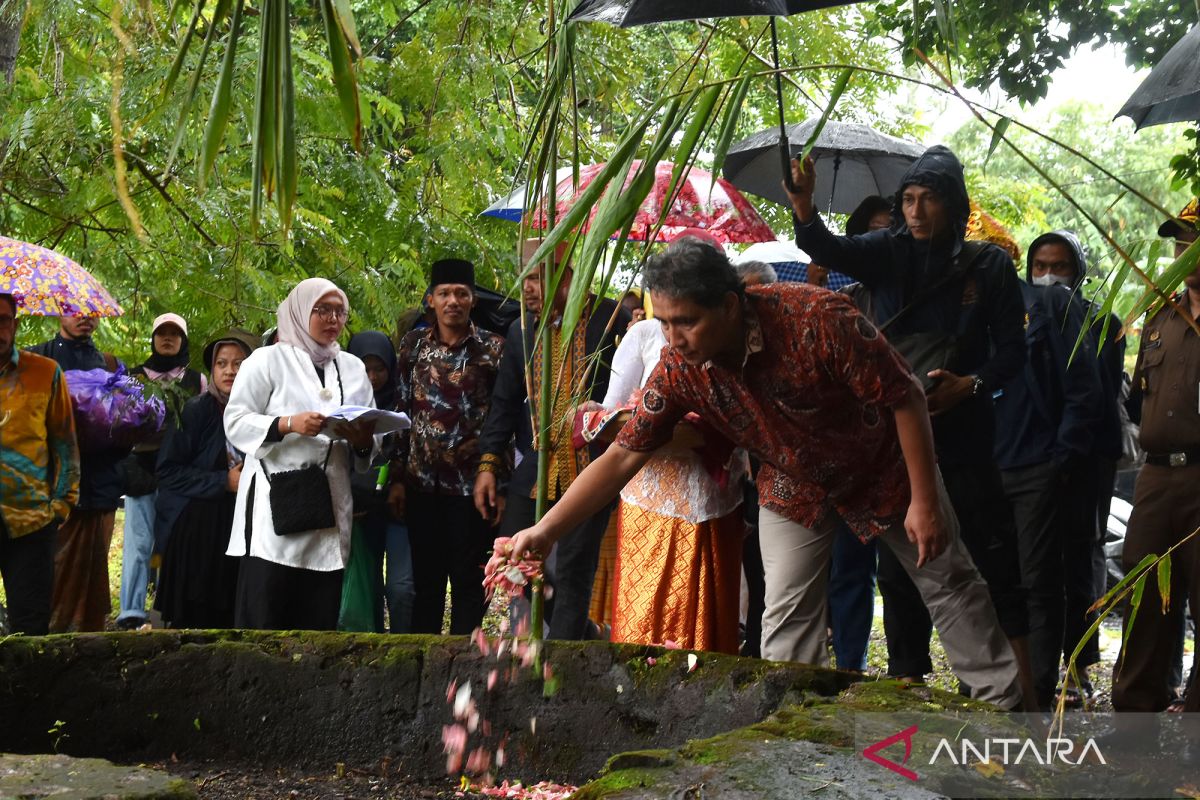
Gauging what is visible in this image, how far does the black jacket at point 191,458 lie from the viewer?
631 cm

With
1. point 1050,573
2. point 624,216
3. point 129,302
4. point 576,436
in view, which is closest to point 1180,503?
point 1050,573

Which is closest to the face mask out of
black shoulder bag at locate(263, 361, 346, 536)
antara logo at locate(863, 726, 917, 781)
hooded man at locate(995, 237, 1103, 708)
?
hooded man at locate(995, 237, 1103, 708)

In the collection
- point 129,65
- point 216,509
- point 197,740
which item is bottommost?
point 197,740

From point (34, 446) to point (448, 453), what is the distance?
5.67 ft

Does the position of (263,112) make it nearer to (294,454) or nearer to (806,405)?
(806,405)

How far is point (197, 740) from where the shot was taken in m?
4.16

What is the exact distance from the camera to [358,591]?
6570 mm

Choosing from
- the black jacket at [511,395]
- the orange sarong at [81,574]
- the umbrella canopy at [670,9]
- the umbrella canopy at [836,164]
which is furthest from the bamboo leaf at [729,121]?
the orange sarong at [81,574]

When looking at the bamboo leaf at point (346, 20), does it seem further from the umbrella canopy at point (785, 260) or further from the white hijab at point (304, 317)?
the umbrella canopy at point (785, 260)

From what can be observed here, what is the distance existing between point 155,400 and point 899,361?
13.5ft

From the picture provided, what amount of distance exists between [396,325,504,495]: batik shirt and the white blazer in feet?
1.47

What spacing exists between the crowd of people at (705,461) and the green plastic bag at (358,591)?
0.02 metres

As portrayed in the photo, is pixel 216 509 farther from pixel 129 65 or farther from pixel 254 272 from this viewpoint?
pixel 129 65

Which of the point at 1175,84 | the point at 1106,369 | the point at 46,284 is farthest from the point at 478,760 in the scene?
the point at 1106,369
